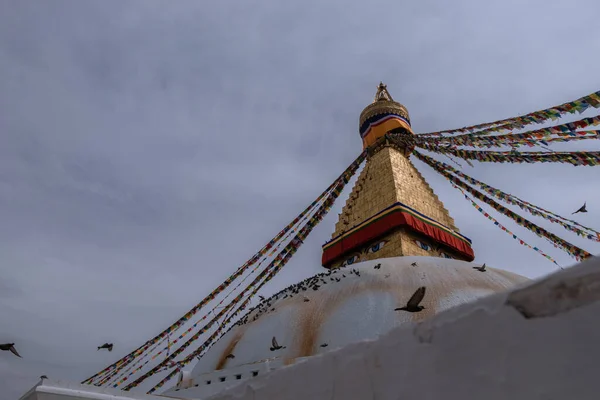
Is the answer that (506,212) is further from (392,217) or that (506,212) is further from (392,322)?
(392,322)

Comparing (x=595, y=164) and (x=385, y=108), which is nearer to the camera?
(x=595, y=164)

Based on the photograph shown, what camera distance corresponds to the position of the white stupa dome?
478 centimetres

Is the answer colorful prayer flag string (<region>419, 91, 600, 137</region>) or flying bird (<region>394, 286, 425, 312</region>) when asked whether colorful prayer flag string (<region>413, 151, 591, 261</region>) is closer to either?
colorful prayer flag string (<region>419, 91, 600, 137</region>)

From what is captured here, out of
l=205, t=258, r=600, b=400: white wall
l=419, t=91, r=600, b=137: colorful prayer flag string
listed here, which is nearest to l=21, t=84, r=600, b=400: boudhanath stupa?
l=205, t=258, r=600, b=400: white wall

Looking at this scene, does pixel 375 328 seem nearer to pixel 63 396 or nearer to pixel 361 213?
pixel 63 396

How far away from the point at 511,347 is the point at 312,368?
929 mm

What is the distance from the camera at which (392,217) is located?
9.32 m

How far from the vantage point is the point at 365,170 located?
479 inches

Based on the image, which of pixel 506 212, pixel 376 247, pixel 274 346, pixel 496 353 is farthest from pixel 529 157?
pixel 496 353

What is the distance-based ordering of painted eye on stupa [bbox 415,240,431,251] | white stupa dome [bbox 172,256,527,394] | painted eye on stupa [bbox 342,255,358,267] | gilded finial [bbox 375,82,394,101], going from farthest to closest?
gilded finial [bbox 375,82,394,101], painted eye on stupa [bbox 342,255,358,267], painted eye on stupa [bbox 415,240,431,251], white stupa dome [bbox 172,256,527,394]

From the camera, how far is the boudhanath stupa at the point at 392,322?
3.95ft

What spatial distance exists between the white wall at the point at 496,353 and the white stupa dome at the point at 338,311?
3.02 m

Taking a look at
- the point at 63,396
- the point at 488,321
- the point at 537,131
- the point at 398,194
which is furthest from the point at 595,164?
the point at 63,396

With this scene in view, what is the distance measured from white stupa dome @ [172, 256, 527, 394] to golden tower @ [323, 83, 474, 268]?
2778 mm
